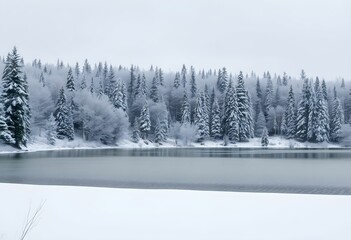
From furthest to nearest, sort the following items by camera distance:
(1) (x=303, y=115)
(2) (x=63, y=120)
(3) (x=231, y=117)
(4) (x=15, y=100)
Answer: (1) (x=303, y=115) < (3) (x=231, y=117) < (2) (x=63, y=120) < (4) (x=15, y=100)

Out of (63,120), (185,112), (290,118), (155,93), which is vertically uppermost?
(155,93)

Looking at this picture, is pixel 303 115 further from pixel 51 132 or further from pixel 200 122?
pixel 51 132

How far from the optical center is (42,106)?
246 ft

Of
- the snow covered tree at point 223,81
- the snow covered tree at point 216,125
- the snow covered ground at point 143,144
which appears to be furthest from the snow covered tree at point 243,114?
the snow covered tree at point 223,81

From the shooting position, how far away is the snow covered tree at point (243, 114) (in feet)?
294

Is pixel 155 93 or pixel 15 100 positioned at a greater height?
pixel 155 93

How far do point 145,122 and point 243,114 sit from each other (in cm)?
2205

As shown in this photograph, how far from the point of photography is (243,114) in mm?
91938

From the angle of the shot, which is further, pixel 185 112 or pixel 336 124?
pixel 185 112

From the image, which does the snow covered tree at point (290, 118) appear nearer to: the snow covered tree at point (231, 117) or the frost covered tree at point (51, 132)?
the snow covered tree at point (231, 117)

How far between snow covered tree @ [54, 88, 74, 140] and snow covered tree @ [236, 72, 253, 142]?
121 ft

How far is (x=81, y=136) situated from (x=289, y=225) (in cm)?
7036

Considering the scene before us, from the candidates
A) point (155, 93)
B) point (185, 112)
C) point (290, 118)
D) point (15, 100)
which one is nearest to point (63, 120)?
point (15, 100)

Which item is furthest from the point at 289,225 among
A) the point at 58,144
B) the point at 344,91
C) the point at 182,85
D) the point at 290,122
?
the point at 344,91
